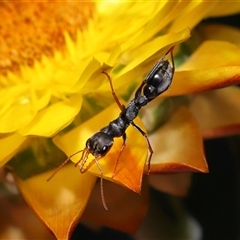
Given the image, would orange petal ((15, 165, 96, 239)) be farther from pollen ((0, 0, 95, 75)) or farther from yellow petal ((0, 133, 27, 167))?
pollen ((0, 0, 95, 75))

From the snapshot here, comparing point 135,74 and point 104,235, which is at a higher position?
point 135,74

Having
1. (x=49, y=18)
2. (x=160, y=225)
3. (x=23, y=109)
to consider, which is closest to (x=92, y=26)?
(x=49, y=18)

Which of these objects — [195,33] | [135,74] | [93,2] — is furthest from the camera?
[93,2]

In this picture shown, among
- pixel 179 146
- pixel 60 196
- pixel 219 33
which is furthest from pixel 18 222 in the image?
pixel 219 33

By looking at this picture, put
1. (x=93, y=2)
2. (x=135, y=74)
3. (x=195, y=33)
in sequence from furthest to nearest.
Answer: (x=93, y=2), (x=195, y=33), (x=135, y=74)

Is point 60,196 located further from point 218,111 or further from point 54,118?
point 218,111

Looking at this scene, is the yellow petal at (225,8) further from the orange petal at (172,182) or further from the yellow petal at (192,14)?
the orange petal at (172,182)

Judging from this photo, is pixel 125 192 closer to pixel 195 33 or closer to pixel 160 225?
pixel 160 225

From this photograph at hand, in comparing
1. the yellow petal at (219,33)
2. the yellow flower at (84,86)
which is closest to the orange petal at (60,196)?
the yellow flower at (84,86)
